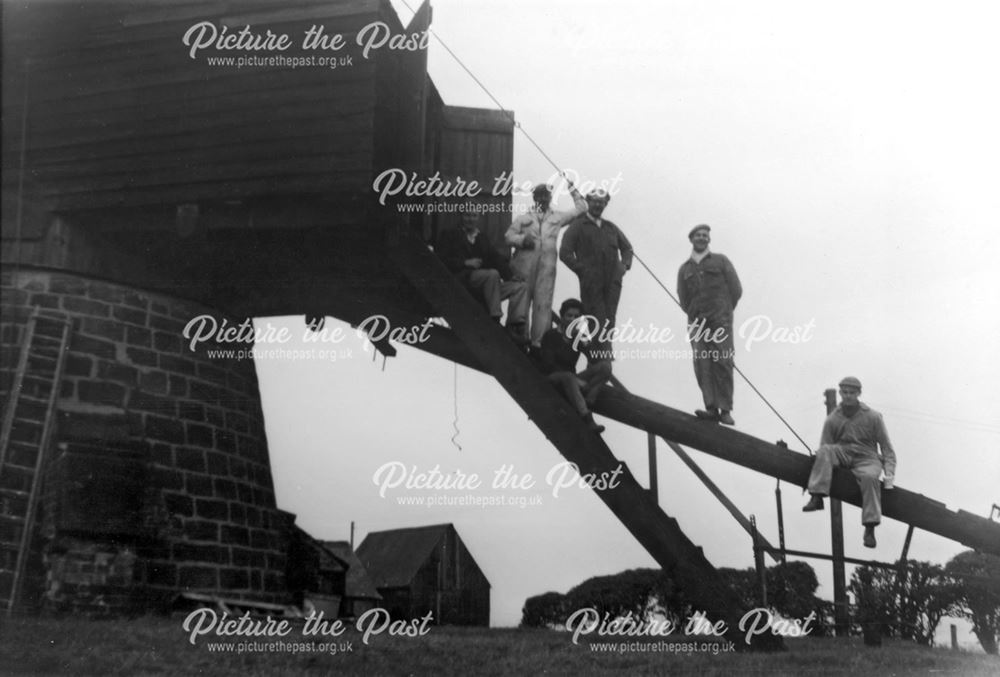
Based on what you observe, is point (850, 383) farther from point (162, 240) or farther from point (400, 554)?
point (400, 554)

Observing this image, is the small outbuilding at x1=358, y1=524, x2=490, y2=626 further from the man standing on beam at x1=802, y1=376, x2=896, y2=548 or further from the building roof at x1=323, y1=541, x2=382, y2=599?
the man standing on beam at x1=802, y1=376, x2=896, y2=548

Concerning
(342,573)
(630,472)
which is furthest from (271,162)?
A: (342,573)

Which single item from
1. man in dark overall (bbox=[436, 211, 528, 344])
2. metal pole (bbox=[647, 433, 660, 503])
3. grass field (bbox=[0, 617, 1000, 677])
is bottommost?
grass field (bbox=[0, 617, 1000, 677])

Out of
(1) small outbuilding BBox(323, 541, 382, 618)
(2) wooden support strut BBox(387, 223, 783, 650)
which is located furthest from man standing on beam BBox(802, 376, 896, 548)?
(1) small outbuilding BBox(323, 541, 382, 618)

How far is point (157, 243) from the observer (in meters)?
10.7

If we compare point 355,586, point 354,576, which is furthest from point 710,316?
point 354,576

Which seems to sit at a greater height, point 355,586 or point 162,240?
point 162,240

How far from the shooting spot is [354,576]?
29.5 meters

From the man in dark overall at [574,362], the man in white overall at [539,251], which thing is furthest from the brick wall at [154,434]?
the man in dark overall at [574,362]

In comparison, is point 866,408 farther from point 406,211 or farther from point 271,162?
point 271,162

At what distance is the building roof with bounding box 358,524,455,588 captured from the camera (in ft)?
98.0

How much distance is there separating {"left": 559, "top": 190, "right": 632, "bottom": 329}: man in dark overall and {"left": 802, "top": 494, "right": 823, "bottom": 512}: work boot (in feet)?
7.76

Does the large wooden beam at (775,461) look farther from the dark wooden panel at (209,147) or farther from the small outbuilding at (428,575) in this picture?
the small outbuilding at (428,575)

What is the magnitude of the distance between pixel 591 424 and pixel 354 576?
853 inches
